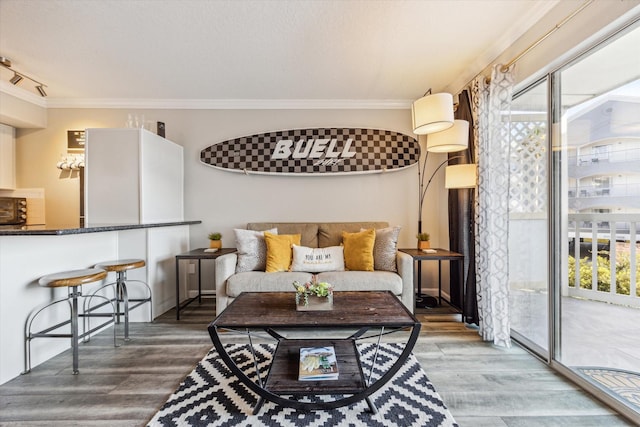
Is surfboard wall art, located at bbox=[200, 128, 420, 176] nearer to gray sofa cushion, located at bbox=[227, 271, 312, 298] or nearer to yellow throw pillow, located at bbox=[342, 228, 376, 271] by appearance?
yellow throw pillow, located at bbox=[342, 228, 376, 271]

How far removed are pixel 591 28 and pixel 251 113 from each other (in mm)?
3261

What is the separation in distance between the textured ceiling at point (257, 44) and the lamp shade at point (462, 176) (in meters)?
1.02

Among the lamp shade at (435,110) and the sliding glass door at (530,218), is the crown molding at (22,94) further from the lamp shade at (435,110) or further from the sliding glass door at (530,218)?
the sliding glass door at (530,218)

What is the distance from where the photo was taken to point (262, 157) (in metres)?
3.77

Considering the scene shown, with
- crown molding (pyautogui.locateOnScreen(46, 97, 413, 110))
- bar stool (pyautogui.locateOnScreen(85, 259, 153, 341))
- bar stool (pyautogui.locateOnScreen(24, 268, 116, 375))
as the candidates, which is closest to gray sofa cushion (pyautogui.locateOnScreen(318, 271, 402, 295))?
bar stool (pyautogui.locateOnScreen(85, 259, 153, 341))

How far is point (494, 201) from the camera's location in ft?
8.07

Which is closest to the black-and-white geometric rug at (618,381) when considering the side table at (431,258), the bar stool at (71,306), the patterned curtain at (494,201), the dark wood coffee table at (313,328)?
the patterned curtain at (494,201)

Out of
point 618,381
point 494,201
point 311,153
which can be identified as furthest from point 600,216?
point 311,153

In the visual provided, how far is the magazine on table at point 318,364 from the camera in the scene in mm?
1606

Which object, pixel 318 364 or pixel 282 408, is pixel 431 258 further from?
pixel 282 408

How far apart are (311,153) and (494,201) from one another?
215 centimetres

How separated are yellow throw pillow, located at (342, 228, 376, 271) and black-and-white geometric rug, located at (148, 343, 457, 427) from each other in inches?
45.8

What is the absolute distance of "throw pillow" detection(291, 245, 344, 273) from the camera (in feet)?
10.0

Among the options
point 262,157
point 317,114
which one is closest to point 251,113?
point 262,157
